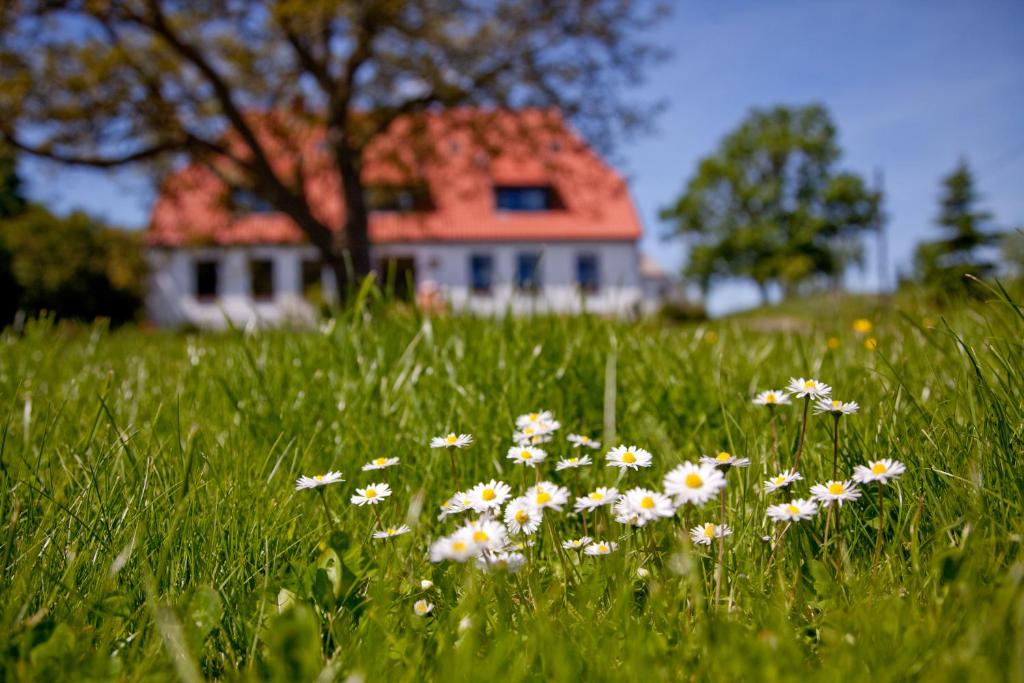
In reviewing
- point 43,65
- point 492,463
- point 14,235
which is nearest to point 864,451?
point 492,463

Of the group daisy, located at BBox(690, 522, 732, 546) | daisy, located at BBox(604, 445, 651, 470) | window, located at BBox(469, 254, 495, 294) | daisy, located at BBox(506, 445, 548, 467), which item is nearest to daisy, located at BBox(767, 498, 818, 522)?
daisy, located at BBox(690, 522, 732, 546)

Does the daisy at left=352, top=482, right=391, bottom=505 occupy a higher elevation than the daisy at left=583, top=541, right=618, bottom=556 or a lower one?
higher

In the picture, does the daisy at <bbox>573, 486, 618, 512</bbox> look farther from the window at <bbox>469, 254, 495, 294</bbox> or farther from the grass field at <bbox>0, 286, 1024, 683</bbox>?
the window at <bbox>469, 254, 495, 294</bbox>

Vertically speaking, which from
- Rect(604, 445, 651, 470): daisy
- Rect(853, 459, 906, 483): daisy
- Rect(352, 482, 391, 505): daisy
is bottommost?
Rect(352, 482, 391, 505): daisy

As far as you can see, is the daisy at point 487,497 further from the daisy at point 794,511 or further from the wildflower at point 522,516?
the daisy at point 794,511

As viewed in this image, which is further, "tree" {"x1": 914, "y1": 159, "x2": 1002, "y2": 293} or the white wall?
"tree" {"x1": 914, "y1": 159, "x2": 1002, "y2": 293}

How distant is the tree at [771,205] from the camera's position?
161ft

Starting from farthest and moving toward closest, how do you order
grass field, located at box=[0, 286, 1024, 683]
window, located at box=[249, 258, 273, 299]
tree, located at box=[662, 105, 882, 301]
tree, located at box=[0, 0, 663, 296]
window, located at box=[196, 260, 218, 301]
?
tree, located at box=[662, 105, 882, 301] < window, located at box=[249, 258, 273, 299] < window, located at box=[196, 260, 218, 301] < tree, located at box=[0, 0, 663, 296] < grass field, located at box=[0, 286, 1024, 683]

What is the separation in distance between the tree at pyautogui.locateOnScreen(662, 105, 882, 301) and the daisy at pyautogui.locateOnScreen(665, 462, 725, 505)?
5074 centimetres

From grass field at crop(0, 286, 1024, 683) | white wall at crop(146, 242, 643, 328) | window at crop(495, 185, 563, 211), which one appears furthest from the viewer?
window at crop(495, 185, 563, 211)

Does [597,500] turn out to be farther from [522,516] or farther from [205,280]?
[205,280]

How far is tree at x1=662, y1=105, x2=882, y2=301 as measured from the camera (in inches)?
1937

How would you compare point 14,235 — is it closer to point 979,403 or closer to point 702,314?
point 702,314

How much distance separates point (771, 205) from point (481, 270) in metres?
27.9
